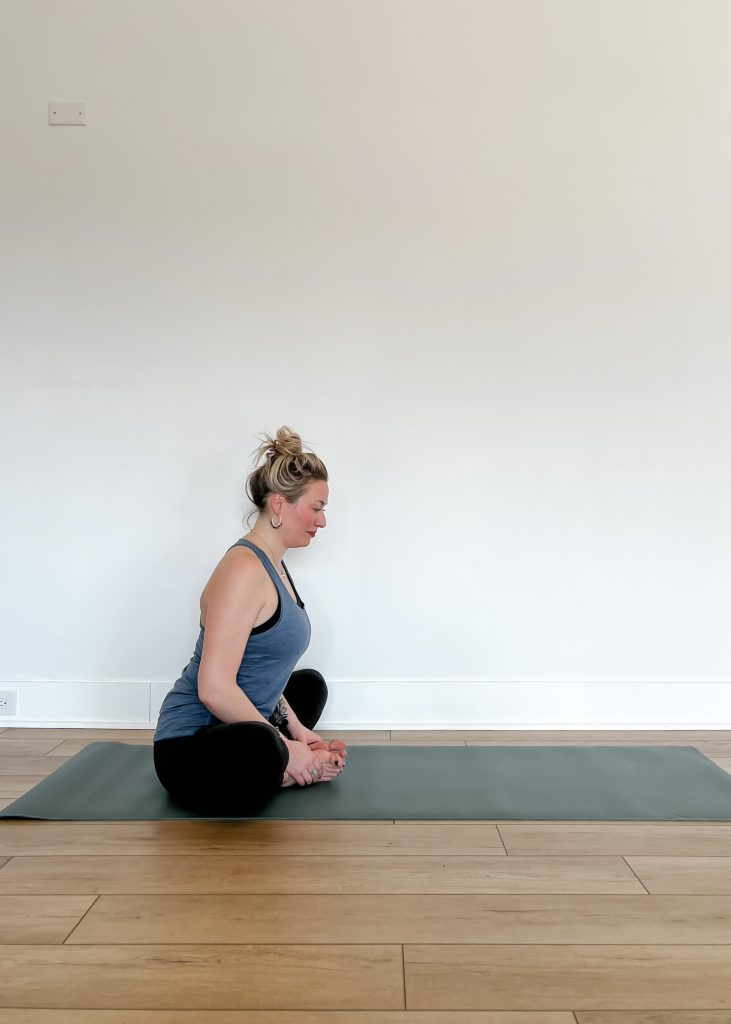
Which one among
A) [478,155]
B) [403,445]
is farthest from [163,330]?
[478,155]

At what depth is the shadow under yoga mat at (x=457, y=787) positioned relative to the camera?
82.6 inches

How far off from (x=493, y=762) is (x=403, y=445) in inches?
42.9

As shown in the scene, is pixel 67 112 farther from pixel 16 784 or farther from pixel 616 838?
pixel 616 838

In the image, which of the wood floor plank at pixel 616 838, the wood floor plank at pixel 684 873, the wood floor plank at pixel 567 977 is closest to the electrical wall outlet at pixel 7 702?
the wood floor plank at pixel 616 838

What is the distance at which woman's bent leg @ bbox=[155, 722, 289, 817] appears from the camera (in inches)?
79.2

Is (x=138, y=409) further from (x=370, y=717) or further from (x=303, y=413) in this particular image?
(x=370, y=717)

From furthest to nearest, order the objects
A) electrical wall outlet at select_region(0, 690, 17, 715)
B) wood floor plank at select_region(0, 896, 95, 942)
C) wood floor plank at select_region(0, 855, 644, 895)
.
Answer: electrical wall outlet at select_region(0, 690, 17, 715), wood floor plank at select_region(0, 855, 644, 895), wood floor plank at select_region(0, 896, 95, 942)

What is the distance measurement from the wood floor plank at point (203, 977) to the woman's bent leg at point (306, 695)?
118 cm

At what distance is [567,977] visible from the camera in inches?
53.6

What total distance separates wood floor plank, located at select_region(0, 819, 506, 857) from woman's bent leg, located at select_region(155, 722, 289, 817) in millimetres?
55

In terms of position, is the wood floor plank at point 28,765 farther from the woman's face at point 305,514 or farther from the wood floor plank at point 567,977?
the wood floor plank at point 567,977

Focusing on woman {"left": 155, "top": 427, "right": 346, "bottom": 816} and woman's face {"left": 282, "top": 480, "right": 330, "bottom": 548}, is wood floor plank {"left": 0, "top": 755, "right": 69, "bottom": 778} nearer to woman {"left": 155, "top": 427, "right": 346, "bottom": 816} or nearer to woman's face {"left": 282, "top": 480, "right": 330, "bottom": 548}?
woman {"left": 155, "top": 427, "right": 346, "bottom": 816}

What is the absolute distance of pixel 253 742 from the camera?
6.58ft

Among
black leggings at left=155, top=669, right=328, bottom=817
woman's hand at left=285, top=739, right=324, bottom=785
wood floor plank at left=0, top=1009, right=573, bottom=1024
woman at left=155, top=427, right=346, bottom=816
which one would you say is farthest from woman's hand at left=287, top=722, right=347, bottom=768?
wood floor plank at left=0, top=1009, right=573, bottom=1024
